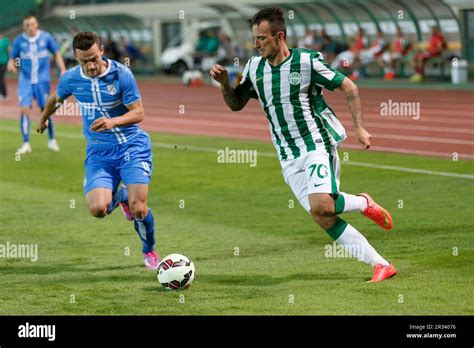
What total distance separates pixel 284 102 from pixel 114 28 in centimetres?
4480

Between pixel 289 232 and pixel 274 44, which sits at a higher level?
pixel 274 44

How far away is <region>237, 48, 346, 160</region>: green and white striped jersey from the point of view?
30.7 feet

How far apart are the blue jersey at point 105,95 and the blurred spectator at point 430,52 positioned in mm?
24334

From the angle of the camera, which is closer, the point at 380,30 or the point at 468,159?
the point at 468,159

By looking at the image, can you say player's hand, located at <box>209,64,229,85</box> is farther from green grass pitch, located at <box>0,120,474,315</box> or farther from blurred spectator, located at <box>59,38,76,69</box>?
blurred spectator, located at <box>59,38,76,69</box>

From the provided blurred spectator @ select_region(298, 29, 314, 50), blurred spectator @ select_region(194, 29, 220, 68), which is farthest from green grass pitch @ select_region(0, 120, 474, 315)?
blurred spectator @ select_region(194, 29, 220, 68)

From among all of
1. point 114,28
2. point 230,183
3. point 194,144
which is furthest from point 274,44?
point 114,28

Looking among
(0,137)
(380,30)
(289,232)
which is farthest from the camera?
(380,30)

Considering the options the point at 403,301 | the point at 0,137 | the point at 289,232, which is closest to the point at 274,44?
the point at 403,301

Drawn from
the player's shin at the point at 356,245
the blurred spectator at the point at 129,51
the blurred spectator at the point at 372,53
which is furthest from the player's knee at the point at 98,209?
the blurred spectator at the point at 129,51

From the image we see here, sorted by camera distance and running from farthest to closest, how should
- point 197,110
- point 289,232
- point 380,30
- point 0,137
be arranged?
point 380,30 < point 197,110 < point 0,137 < point 289,232

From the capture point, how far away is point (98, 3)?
5625cm

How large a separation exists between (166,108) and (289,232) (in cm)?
2005

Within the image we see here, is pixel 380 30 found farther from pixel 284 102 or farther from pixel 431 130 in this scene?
pixel 284 102
